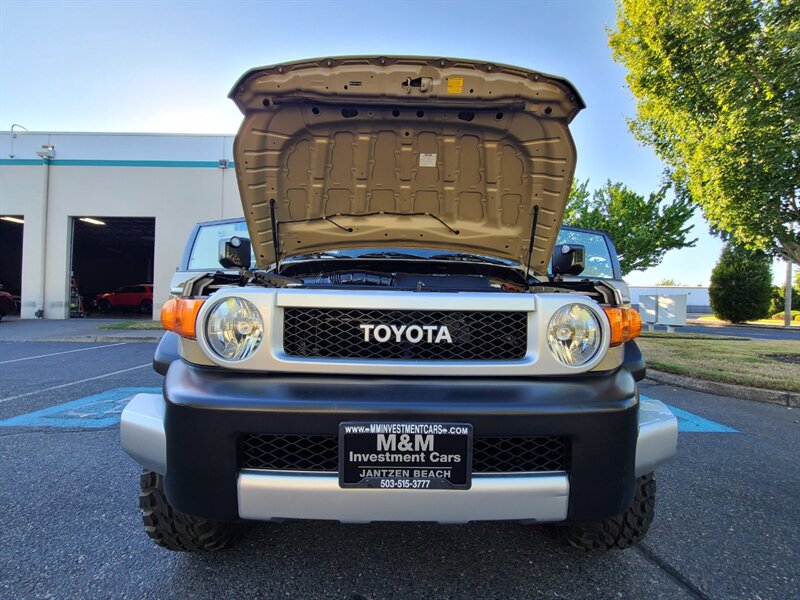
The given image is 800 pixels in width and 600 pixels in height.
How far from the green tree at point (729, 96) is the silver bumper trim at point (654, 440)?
6.78 meters

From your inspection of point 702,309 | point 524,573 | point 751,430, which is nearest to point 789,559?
point 524,573

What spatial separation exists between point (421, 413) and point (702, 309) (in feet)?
176

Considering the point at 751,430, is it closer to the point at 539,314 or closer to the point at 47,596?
the point at 539,314

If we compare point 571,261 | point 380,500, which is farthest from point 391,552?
point 571,261

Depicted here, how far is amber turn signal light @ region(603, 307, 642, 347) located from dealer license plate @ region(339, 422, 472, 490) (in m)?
0.67

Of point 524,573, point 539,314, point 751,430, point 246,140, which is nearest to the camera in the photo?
point 539,314

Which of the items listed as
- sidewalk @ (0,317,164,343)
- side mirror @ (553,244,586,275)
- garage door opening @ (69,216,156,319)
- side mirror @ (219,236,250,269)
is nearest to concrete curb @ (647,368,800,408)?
side mirror @ (553,244,586,275)

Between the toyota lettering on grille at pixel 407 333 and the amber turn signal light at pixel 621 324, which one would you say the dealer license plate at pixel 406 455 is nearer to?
the toyota lettering on grille at pixel 407 333

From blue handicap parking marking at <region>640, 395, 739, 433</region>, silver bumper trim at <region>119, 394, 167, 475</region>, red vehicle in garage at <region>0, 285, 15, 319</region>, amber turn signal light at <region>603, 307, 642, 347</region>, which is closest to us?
silver bumper trim at <region>119, 394, 167, 475</region>

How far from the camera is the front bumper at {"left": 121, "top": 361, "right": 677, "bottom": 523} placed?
1396 millimetres

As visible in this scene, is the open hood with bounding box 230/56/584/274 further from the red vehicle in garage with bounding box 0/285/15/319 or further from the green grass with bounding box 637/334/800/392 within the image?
the red vehicle in garage with bounding box 0/285/15/319

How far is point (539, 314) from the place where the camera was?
62.7 inches

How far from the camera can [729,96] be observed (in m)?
6.60

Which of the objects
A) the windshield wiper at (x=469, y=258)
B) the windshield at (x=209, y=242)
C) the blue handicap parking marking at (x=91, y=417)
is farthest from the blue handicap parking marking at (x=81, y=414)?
the windshield wiper at (x=469, y=258)
